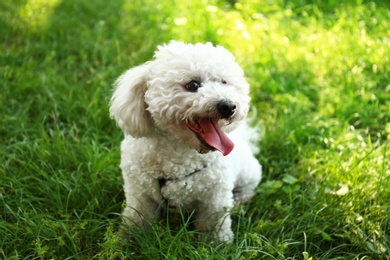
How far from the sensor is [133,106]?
2.47 meters

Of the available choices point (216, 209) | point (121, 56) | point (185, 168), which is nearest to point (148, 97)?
point (185, 168)

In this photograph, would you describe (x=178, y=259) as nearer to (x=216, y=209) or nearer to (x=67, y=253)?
(x=216, y=209)

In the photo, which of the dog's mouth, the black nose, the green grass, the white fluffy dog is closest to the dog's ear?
the white fluffy dog

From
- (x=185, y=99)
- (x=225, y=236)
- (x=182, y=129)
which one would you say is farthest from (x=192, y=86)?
(x=225, y=236)

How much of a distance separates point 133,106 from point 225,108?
0.52 metres

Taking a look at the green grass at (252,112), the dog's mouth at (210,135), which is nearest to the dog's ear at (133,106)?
the dog's mouth at (210,135)

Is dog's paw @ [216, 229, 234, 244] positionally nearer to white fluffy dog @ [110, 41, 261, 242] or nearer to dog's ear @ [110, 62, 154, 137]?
white fluffy dog @ [110, 41, 261, 242]

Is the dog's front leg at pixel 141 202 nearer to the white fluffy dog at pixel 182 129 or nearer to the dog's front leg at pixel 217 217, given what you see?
the white fluffy dog at pixel 182 129

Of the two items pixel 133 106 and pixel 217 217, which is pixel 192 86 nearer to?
pixel 133 106

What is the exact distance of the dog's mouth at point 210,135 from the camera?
7.88 ft

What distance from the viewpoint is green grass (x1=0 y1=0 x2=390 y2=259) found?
262 centimetres

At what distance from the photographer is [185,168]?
259cm

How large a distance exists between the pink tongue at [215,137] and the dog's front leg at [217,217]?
1.28 ft

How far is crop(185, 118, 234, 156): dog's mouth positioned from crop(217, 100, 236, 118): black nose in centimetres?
9
